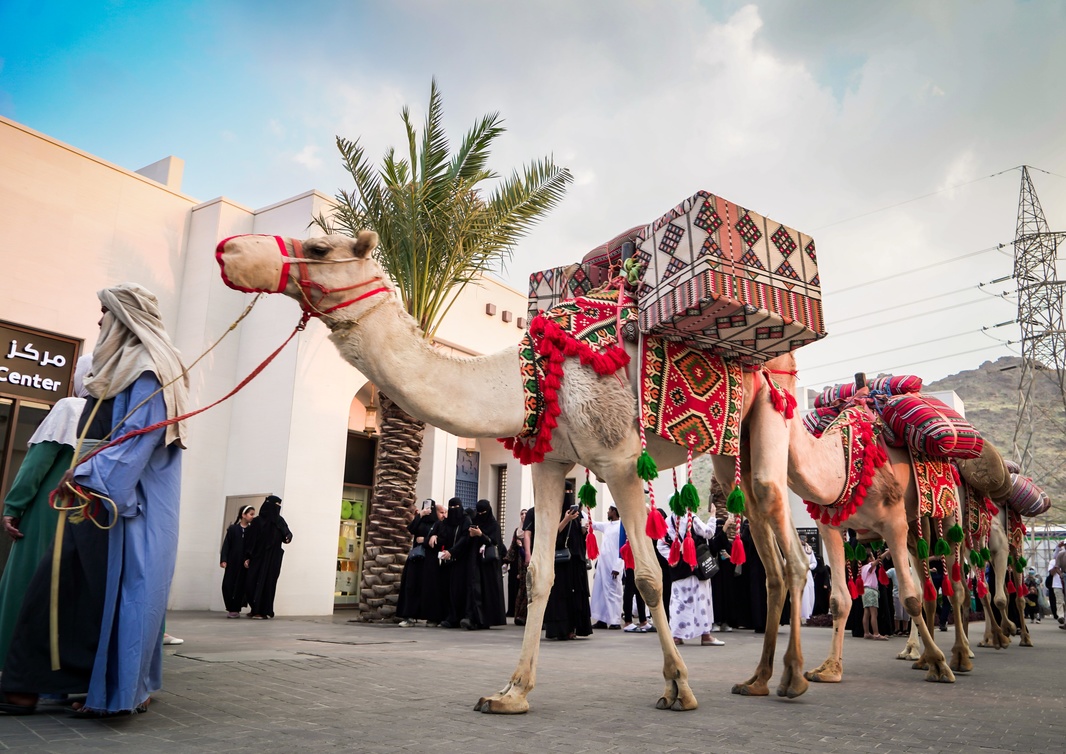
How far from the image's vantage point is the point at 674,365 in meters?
4.73

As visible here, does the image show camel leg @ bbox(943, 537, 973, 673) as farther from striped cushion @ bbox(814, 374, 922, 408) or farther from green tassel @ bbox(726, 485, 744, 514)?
green tassel @ bbox(726, 485, 744, 514)

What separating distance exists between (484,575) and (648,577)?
948 centimetres

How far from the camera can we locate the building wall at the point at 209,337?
14.0 metres

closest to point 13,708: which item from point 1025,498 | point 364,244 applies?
point 364,244

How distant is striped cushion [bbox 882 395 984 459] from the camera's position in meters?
6.68

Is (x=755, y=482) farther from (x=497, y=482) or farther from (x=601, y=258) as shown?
(x=497, y=482)

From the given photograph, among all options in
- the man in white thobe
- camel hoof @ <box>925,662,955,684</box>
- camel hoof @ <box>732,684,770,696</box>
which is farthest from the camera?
the man in white thobe

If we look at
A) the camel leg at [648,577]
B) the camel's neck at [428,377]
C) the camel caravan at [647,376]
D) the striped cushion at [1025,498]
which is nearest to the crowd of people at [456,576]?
the camel caravan at [647,376]

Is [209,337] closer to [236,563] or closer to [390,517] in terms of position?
[236,563]

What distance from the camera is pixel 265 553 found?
14047 mm

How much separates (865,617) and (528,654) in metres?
10.3

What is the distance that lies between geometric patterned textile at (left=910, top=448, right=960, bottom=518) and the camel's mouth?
5865 mm

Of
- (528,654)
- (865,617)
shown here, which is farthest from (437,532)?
(528,654)

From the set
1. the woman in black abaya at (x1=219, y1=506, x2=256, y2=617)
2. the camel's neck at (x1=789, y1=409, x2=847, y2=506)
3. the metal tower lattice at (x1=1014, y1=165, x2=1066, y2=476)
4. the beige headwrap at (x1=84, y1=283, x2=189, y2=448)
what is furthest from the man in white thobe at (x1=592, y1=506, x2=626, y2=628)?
the metal tower lattice at (x1=1014, y1=165, x2=1066, y2=476)
